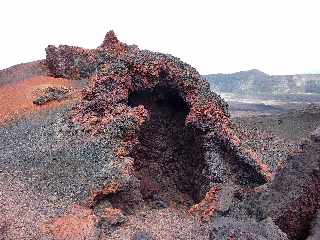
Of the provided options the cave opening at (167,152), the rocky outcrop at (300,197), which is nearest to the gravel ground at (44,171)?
the cave opening at (167,152)

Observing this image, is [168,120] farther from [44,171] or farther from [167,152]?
[44,171]

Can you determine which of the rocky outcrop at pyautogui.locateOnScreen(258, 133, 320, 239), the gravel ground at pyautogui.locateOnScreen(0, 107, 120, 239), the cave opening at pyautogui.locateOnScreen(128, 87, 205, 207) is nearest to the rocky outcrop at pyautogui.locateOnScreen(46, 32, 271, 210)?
the cave opening at pyautogui.locateOnScreen(128, 87, 205, 207)

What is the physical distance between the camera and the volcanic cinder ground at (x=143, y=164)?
48.6ft

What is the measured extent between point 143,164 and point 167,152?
1096mm

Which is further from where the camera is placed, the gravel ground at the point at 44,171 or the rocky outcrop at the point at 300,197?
the gravel ground at the point at 44,171

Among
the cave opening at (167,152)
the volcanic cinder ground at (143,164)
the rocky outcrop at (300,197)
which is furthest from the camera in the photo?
the cave opening at (167,152)

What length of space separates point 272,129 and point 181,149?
17.5 metres

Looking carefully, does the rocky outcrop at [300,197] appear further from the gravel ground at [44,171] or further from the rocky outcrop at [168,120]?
the gravel ground at [44,171]

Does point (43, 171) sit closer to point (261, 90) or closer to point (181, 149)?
point (181, 149)

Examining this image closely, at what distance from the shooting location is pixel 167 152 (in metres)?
21.8

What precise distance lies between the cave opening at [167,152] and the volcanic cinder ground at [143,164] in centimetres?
4

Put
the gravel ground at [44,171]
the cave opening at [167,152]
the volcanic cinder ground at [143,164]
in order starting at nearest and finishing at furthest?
the volcanic cinder ground at [143,164] < the gravel ground at [44,171] < the cave opening at [167,152]

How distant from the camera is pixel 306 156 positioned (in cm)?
1459

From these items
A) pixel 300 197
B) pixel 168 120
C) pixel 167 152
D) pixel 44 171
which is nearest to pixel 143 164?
pixel 167 152
